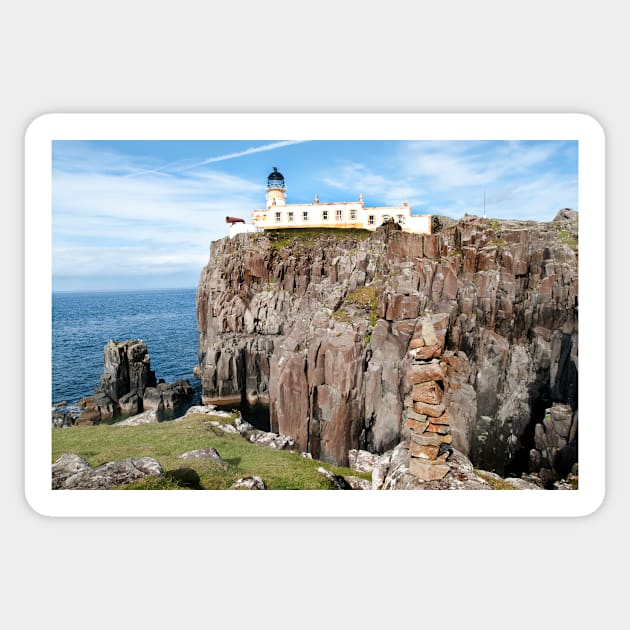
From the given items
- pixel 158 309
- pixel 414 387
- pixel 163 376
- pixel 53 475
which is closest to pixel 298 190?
pixel 414 387

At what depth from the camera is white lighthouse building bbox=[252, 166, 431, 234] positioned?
6.43m

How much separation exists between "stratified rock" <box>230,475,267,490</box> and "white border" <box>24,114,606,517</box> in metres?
0.09

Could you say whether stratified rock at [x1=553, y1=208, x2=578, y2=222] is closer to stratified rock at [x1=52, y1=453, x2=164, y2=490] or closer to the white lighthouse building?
the white lighthouse building

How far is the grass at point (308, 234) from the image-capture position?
8.88 metres

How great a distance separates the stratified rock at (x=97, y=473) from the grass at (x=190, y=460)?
13 cm

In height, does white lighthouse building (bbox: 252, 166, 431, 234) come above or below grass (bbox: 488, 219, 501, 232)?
above

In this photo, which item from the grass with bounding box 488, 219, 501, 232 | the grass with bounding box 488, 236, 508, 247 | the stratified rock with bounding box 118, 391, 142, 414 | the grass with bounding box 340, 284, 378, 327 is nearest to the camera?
the grass with bounding box 488, 219, 501, 232

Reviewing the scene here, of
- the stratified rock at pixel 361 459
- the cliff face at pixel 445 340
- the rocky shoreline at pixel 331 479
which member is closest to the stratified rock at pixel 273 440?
the cliff face at pixel 445 340

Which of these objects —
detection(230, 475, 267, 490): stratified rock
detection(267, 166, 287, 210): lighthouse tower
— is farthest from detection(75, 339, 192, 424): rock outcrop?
detection(230, 475, 267, 490): stratified rock

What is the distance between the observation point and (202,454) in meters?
5.43
